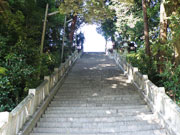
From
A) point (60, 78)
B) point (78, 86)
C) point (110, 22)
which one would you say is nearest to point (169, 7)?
point (78, 86)

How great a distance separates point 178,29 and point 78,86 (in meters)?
5.33

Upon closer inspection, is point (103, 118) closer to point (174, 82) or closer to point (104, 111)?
point (104, 111)

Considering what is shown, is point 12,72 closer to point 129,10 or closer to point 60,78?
point 60,78

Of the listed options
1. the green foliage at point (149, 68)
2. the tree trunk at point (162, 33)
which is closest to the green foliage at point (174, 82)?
the tree trunk at point (162, 33)

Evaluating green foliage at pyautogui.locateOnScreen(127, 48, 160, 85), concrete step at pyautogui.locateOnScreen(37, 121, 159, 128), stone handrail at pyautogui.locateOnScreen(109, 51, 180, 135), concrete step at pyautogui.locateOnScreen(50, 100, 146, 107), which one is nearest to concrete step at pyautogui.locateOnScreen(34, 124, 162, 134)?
concrete step at pyautogui.locateOnScreen(37, 121, 159, 128)

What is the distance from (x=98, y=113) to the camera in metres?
6.27

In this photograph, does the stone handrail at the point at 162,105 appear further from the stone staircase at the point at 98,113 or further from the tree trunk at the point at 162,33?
the tree trunk at the point at 162,33

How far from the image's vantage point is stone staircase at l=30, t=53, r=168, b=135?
5209 millimetres

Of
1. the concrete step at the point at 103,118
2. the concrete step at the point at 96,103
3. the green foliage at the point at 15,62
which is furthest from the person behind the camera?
the concrete step at the point at 96,103

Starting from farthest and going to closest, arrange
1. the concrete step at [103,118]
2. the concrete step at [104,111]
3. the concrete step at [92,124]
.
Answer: the concrete step at [104,111], the concrete step at [103,118], the concrete step at [92,124]

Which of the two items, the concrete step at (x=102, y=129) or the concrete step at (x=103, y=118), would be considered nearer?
the concrete step at (x=102, y=129)

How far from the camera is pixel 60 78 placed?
1016cm

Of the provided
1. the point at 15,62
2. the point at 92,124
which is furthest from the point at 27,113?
the point at 92,124

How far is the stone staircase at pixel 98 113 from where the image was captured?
5209 mm
